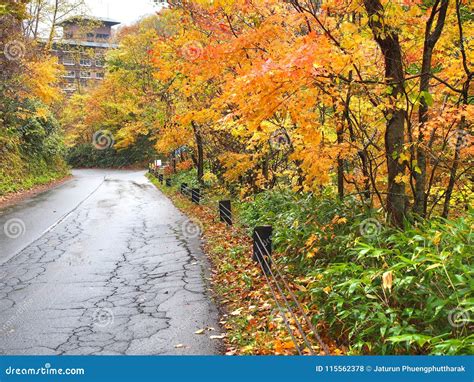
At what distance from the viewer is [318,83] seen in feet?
20.0

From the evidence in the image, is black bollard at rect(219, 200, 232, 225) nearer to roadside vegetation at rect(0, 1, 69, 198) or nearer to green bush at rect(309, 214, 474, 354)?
green bush at rect(309, 214, 474, 354)

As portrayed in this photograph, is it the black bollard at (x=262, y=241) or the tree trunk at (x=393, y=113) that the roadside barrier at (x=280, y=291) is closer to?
the black bollard at (x=262, y=241)

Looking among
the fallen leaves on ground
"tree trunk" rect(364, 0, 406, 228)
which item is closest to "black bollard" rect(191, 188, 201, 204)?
the fallen leaves on ground

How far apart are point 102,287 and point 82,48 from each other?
126 feet

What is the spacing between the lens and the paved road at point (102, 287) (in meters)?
5.26

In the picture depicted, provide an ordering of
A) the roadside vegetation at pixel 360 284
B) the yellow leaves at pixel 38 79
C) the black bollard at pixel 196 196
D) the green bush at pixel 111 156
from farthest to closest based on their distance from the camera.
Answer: the green bush at pixel 111 156, the yellow leaves at pixel 38 79, the black bollard at pixel 196 196, the roadside vegetation at pixel 360 284

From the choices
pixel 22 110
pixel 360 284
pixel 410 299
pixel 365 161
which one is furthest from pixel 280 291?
pixel 22 110

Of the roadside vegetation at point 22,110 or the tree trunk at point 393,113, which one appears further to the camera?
the roadside vegetation at point 22,110

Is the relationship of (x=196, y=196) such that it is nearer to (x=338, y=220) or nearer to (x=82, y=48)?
(x=338, y=220)

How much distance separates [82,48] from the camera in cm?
4056

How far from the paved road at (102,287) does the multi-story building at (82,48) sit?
2725cm

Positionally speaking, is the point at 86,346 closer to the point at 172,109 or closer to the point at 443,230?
the point at 443,230

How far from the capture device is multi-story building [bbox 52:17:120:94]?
36916 mm

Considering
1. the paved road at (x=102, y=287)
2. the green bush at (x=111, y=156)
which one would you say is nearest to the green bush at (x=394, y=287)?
the paved road at (x=102, y=287)
